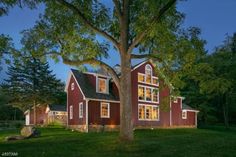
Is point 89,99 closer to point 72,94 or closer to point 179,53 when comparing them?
point 72,94

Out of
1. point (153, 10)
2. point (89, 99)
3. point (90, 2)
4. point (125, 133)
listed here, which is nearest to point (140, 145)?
point (125, 133)

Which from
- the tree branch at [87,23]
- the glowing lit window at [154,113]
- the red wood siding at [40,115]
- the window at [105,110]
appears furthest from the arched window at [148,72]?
the tree branch at [87,23]

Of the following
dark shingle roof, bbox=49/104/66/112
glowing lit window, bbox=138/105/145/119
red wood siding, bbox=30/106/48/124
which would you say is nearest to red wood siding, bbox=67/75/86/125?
glowing lit window, bbox=138/105/145/119

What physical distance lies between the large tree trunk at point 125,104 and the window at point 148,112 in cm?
2234

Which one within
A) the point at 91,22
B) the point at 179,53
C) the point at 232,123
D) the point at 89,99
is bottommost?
the point at 232,123

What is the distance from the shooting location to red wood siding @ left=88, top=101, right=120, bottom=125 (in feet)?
118

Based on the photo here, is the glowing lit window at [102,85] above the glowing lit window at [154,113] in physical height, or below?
above

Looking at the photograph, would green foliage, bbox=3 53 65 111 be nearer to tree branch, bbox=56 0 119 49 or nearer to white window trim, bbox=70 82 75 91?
white window trim, bbox=70 82 75 91

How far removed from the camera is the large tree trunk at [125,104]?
18562 millimetres

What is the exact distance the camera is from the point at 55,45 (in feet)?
69.8

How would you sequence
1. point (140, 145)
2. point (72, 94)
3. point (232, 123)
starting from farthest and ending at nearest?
1. point (232, 123)
2. point (72, 94)
3. point (140, 145)

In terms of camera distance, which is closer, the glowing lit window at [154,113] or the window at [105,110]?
the window at [105,110]

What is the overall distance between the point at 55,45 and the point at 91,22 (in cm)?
254

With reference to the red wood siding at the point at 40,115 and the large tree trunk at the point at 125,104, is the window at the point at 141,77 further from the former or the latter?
the red wood siding at the point at 40,115
